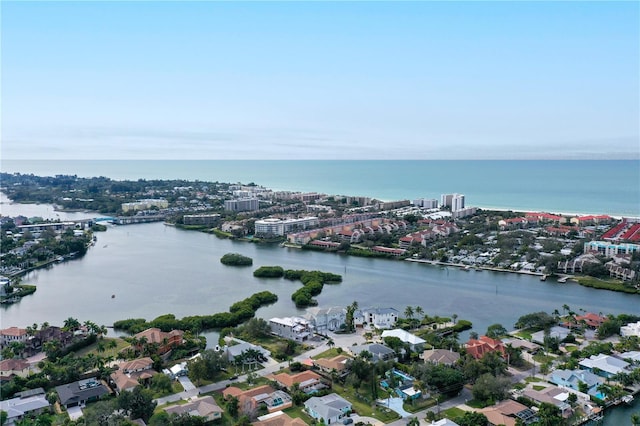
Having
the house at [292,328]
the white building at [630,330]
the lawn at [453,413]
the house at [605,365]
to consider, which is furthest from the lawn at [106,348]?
the white building at [630,330]

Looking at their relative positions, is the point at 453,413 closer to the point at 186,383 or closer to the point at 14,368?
the point at 186,383

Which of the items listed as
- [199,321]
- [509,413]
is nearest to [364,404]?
[509,413]

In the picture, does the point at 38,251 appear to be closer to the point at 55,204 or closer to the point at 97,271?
the point at 97,271

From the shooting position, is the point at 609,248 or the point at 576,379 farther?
the point at 609,248

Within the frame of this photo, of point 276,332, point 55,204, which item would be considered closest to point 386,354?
point 276,332

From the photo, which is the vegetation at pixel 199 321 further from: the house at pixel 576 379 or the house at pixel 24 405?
the house at pixel 576 379

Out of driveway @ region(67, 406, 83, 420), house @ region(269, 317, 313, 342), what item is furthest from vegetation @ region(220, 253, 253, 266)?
driveway @ region(67, 406, 83, 420)

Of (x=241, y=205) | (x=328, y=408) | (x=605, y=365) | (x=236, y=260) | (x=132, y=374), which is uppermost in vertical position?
(x=241, y=205)
